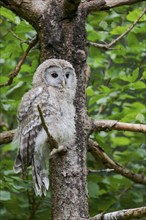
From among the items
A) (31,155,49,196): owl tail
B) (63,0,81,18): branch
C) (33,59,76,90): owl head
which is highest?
(63,0,81,18): branch

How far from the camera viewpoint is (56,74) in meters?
2.41

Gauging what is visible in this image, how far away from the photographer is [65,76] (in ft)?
7.69

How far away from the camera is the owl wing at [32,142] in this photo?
2197 mm

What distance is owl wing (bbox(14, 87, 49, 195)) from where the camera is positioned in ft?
7.21

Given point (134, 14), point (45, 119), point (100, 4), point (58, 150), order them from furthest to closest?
point (134, 14) < point (100, 4) < point (45, 119) < point (58, 150)

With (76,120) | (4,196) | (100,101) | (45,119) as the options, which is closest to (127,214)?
(76,120)

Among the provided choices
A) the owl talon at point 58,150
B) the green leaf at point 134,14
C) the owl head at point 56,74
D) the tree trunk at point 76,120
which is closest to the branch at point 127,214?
the tree trunk at point 76,120

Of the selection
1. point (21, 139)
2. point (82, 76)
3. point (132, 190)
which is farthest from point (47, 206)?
point (82, 76)

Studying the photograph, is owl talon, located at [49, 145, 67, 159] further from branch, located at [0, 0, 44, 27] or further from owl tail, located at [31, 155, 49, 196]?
branch, located at [0, 0, 44, 27]

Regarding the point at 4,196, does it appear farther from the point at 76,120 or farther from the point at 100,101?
the point at 100,101

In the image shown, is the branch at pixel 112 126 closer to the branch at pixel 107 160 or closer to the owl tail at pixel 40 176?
the branch at pixel 107 160

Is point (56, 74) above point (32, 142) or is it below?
above

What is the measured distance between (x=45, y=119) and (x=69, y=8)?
0.47 m

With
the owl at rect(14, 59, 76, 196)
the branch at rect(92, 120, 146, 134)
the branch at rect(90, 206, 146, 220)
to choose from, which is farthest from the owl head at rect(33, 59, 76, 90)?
the branch at rect(90, 206, 146, 220)
